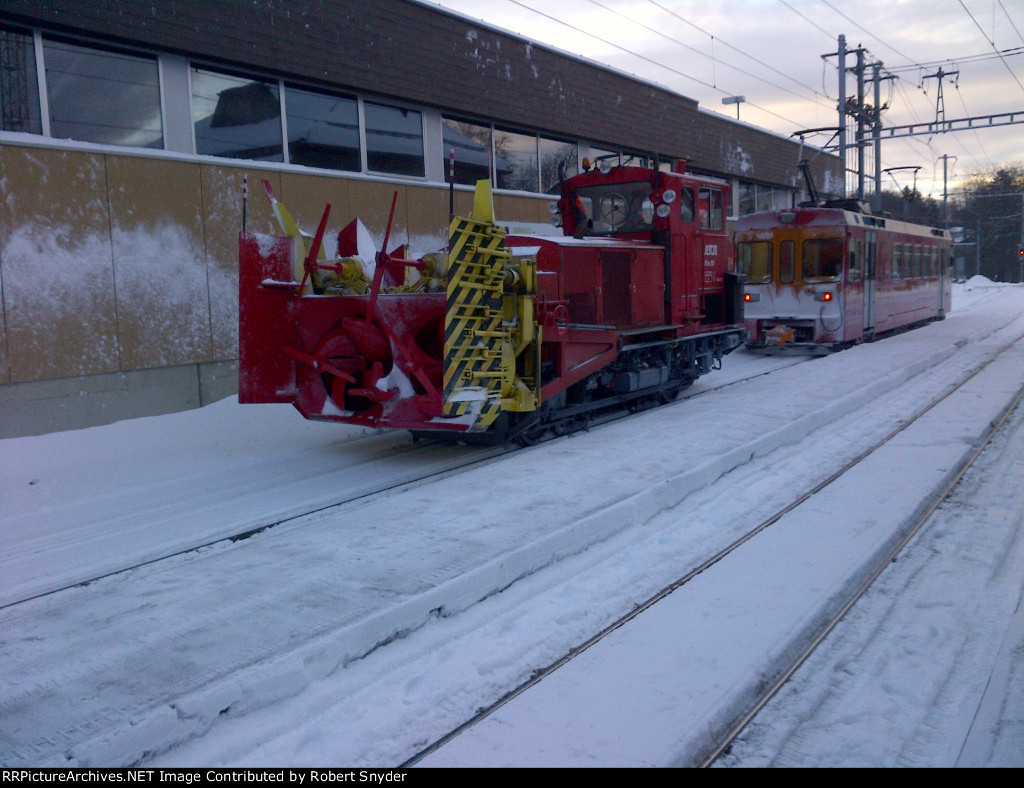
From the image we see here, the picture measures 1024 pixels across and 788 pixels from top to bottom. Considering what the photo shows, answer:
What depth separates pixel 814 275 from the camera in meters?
17.0

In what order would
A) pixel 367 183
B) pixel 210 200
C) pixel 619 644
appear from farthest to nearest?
1. pixel 367 183
2. pixel 210 200
3. pixel 619 644

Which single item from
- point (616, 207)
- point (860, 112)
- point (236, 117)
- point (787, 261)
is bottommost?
point (787, 261)

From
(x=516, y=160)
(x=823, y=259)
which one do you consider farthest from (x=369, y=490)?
(x=823, y=259)

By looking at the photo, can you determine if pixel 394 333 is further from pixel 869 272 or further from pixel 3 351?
pixel 869 272

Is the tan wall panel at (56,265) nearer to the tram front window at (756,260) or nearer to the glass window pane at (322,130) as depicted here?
the glass window pane at (322,130)

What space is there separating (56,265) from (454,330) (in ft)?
18.0

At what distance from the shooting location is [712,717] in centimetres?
322

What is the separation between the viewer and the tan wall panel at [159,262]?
10086 mm

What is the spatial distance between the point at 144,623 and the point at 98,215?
730cm

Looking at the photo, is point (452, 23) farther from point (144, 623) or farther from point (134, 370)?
point (144, 623)

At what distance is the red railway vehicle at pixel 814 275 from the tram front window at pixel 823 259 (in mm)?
13

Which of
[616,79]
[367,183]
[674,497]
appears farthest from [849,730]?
[616,79]

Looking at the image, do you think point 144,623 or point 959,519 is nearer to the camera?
point 144,623

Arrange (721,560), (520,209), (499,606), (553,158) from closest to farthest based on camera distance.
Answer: (499,606), (721,560), (520,209), (553,158)
